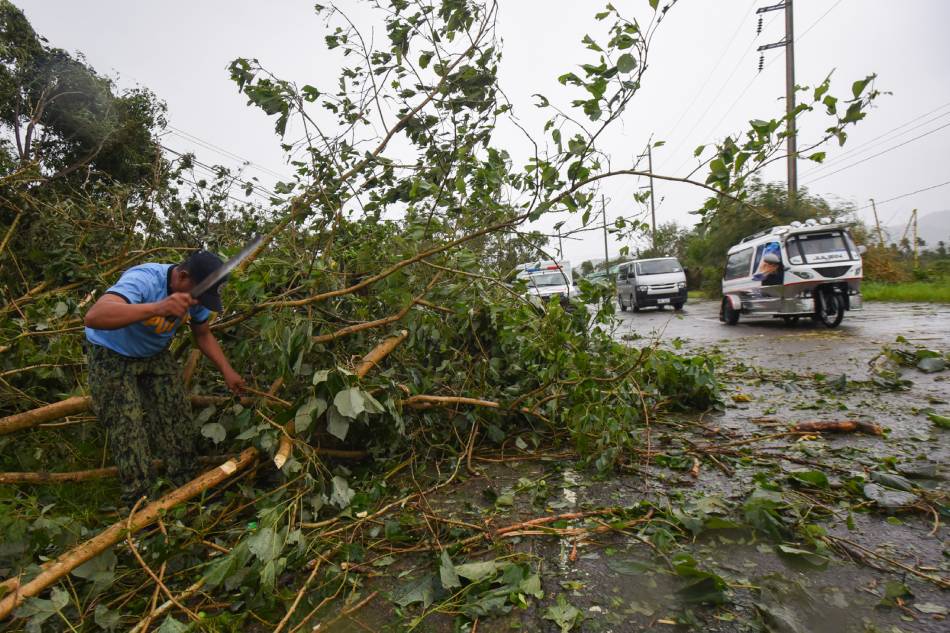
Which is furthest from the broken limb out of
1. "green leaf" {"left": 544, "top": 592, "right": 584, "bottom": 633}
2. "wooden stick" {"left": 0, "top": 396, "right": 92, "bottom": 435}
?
"green leaf" {"left": 544, "top": 592, "right": 584, "bottom": 633}

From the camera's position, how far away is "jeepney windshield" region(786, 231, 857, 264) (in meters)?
8.99

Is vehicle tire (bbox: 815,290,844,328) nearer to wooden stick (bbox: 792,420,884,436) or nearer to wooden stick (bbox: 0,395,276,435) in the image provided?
wooden stick (bbox: 792,420,884,436)

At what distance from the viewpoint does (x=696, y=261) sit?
2566 centimetres

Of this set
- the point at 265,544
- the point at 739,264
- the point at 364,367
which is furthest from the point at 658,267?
the point at 265,544

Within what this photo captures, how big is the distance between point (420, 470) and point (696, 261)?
2565 centimetres

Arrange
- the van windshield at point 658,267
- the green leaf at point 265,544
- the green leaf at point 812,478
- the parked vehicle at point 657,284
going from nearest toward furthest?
1. the green leaf at point 265,544
2. the green leaf at point 812,478
3. the parked vehicle at point 657,284
4. the van windshield at point 658,267

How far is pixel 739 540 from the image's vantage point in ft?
7.23

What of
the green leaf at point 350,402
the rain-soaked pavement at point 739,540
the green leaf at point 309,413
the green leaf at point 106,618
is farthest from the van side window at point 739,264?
the green leaf at point 106,618

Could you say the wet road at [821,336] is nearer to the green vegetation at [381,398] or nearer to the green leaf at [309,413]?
the green vegetation at [381,398]

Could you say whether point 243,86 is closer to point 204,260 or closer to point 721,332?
point 204,260

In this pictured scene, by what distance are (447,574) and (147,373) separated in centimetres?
221

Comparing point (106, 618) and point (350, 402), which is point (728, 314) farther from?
point (106, 618)

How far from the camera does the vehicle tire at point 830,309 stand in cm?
905

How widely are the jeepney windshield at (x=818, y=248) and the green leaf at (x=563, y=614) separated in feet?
31.1
